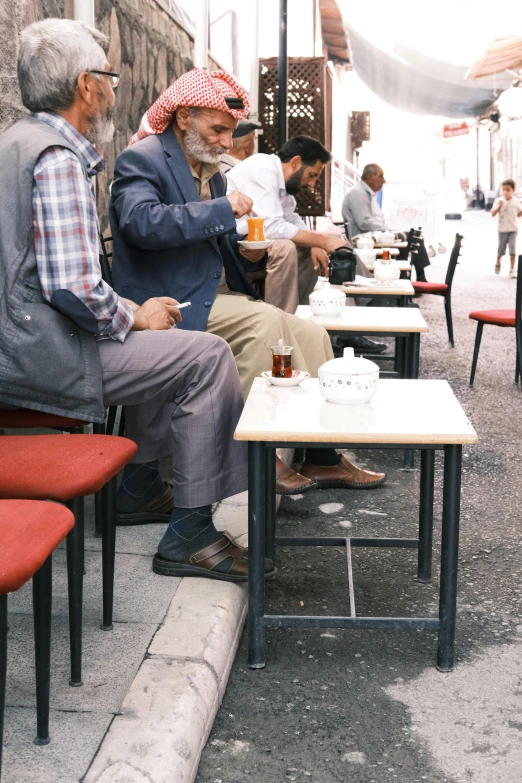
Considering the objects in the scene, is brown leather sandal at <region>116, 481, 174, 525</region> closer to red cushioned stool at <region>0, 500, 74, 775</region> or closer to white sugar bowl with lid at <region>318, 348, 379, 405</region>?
white sugar bowl with lid at <region>318, 348, 379, 405</region>

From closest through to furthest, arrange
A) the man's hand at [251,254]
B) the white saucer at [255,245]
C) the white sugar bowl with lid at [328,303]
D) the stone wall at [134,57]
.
Result: the white saucer at [255,245] → the man's hand at [251,254] → the white sugar bowl with lid at [328,303] → the stone wall at [134,57]

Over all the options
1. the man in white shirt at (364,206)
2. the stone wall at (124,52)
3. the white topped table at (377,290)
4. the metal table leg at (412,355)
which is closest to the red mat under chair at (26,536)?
the stone wall at (124,52)

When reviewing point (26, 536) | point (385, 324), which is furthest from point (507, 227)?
point (26, 536)

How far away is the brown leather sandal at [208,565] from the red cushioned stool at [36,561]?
3.08ft

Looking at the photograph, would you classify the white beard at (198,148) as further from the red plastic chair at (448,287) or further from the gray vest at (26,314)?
the red plastic chair at (448,287)

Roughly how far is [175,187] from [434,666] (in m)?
1.96

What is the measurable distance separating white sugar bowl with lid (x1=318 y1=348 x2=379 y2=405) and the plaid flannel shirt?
65 centimetres

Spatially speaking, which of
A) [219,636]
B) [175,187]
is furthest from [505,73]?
[219,636]

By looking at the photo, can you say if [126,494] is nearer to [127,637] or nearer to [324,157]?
[127,637]

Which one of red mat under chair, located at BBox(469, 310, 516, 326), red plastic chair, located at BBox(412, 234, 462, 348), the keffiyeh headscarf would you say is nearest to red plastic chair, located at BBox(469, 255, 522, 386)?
red mat under chair, located at BBox(469, 310, 516, 326)

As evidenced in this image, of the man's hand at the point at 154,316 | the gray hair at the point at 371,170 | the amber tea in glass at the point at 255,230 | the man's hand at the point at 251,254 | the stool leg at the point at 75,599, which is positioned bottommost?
the stool leg at the point at 75,599

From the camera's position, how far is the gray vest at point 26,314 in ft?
8.25

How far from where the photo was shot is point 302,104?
1043 centimetres

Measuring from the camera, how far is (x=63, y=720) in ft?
6.82
